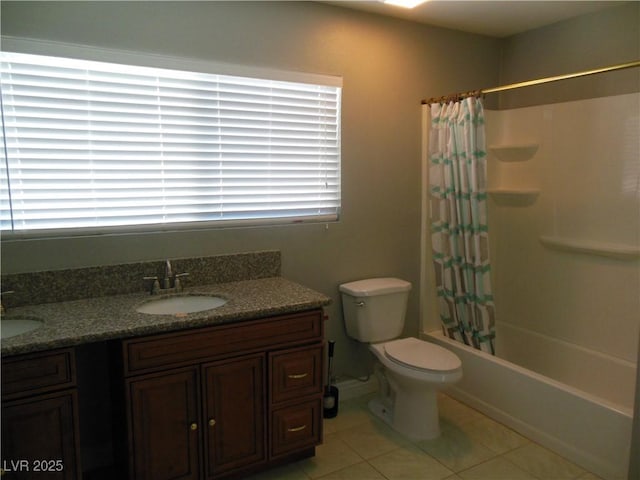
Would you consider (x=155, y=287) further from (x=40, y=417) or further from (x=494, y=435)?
(x=494, y=435)

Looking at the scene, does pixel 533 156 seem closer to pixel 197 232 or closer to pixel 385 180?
pixel 385 180

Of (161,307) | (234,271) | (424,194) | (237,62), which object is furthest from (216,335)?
(424,194)

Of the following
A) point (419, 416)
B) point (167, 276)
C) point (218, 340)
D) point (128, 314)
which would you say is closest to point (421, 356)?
point (419, 416)

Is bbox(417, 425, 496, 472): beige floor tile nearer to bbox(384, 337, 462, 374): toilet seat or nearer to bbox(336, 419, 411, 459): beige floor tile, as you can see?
bbox(336, 419, 411, 459): beige floor tile

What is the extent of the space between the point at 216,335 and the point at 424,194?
1772mm

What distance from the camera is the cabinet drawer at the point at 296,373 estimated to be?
2145 millimetres

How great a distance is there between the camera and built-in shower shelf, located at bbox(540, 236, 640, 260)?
107 inches

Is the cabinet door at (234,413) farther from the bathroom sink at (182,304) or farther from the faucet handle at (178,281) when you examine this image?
the faucet handle at (178,281)

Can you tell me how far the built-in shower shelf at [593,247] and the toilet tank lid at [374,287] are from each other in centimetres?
104

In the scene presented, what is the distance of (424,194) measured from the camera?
3.14 meters

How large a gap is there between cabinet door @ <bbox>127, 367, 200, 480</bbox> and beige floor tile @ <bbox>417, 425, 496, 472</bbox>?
1.20m

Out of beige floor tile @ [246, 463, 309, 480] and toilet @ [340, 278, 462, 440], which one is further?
toilet @ [340, 278, 462, 440]

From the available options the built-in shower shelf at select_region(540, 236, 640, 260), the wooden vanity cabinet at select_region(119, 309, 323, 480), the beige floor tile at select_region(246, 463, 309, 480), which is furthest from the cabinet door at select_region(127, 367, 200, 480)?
the built-in shower shelf at select_region(540, 236, 640, 260)

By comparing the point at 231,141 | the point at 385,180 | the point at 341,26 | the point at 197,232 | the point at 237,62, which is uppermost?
the point at 341,26
